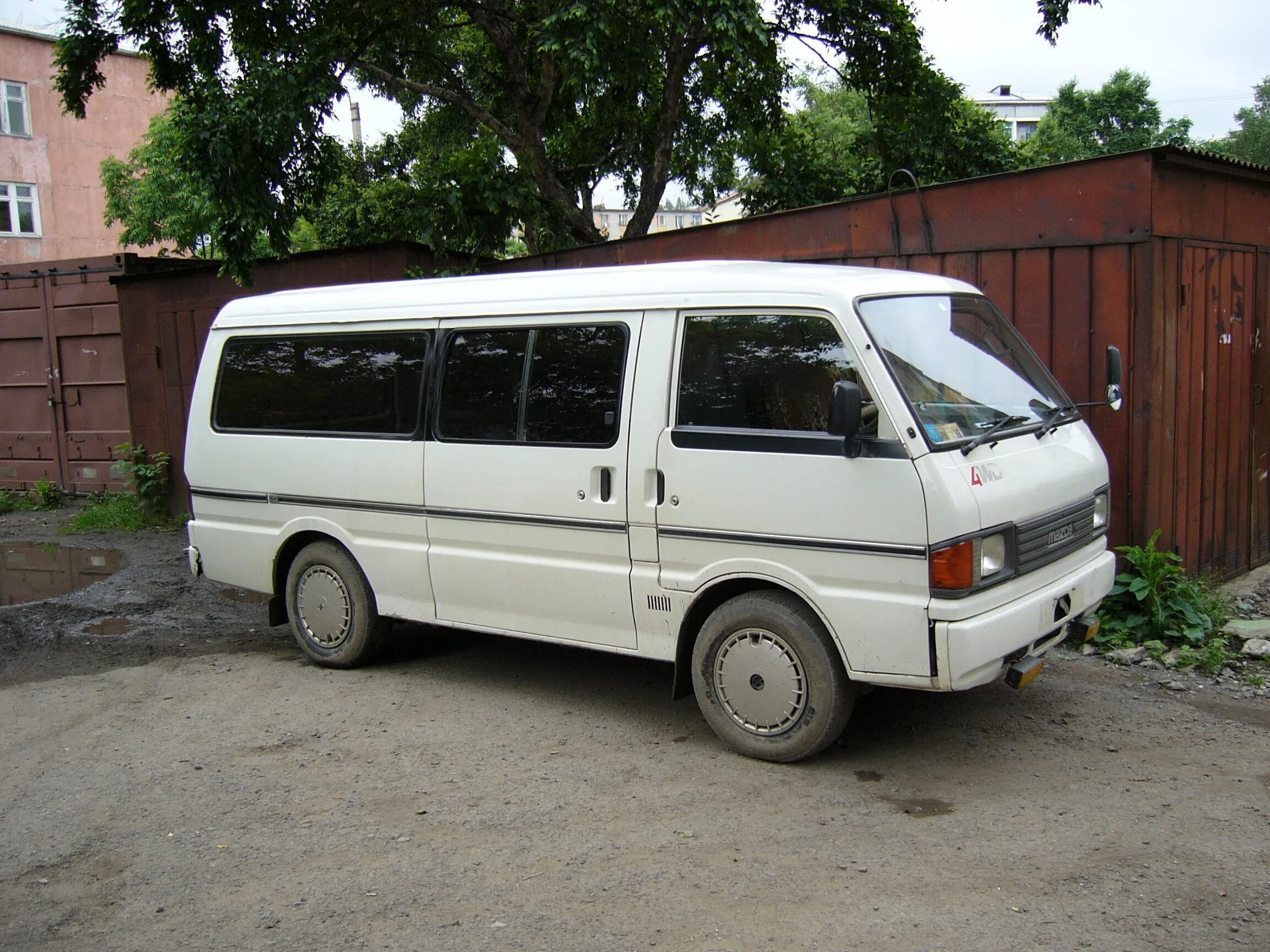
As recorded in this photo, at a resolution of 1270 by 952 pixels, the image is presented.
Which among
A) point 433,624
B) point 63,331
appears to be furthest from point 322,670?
point 63,331

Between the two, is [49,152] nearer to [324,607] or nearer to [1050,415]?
[324,607]

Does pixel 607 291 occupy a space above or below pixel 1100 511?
above

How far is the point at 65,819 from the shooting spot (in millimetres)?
4453

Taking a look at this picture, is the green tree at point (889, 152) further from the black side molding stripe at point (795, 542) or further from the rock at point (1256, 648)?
the black side molding stripe at point (795, 542)

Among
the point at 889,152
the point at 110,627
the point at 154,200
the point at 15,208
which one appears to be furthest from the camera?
the point at 15,208

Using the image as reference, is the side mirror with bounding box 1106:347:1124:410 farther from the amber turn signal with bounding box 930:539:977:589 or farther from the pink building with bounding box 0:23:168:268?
the pink building with bounding box 0:23:168:268

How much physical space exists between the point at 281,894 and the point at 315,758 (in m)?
1.32

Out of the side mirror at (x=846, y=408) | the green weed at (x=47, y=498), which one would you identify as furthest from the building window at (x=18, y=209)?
the side mirror at (x=846, y=408)

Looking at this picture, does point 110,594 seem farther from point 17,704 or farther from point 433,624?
point 433,624

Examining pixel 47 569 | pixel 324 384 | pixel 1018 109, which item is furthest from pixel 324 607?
pixel 1018 109

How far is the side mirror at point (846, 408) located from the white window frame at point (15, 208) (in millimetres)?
36478

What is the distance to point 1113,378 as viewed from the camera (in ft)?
18.0

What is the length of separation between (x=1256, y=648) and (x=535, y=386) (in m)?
4.18

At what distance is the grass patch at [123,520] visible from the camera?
12188 millimetres
